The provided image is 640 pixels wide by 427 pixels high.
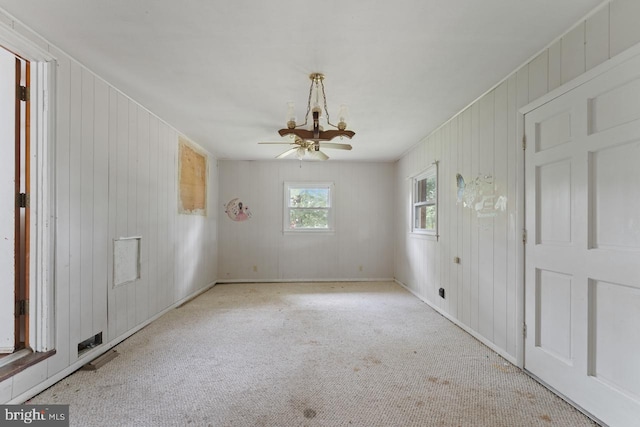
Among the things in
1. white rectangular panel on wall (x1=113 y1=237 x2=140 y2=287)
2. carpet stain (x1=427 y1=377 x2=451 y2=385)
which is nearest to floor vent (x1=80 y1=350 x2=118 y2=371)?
white rectangular panel on wall (x1=113 y1=237 x2=140 y2=287)

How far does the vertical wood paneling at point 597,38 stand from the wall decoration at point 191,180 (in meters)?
4.25

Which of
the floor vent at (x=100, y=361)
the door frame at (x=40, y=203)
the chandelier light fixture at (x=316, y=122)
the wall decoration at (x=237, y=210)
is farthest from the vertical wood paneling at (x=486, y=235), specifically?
the wall decoration at (x=237, y=210)

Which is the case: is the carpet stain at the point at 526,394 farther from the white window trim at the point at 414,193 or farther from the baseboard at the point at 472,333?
the white window trim at the point at 414,193

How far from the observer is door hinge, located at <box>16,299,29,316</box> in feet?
6.84

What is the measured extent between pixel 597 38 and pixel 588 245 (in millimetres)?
1185

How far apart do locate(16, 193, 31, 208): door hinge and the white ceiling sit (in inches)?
41.5

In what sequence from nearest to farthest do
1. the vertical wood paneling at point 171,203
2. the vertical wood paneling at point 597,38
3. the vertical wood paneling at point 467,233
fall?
the vertical wood paneling at point 597,38 < the vertical wood paneling at point 467,233 < the vertical wood paneling at point 171,203

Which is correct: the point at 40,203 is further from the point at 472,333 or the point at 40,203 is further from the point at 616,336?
the point at 472,333

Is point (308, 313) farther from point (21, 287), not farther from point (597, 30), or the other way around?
point (597, 30)

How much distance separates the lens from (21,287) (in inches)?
82.3

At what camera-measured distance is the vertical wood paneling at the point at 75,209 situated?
2299mm

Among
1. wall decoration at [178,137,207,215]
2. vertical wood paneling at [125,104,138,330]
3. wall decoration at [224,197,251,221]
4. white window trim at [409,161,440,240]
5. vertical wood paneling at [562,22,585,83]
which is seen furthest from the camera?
wall decoration at [224,197,251,221]

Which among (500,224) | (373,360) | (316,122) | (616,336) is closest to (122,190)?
(316,122)

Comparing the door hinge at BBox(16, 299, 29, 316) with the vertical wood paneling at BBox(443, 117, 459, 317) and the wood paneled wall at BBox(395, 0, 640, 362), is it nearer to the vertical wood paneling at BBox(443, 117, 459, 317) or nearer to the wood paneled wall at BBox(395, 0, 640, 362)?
the wood paneled wall at BBox(395, 0, 640, 362)
